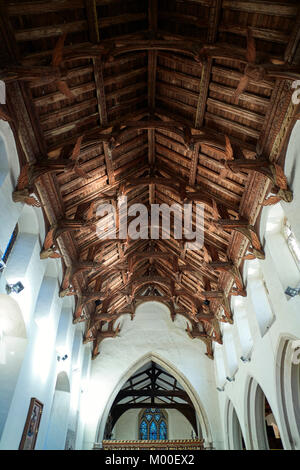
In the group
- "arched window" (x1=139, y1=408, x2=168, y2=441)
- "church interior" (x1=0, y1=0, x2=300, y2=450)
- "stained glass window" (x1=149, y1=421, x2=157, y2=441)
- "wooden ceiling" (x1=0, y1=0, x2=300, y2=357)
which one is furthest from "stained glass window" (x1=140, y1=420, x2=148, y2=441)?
"wooden ceiling" (x1=0, y1=0, x2=300, y2=357)

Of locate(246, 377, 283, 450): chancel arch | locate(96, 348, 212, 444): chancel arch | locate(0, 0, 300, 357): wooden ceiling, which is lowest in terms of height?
locate(246, 377, 283, 450): chancel arch

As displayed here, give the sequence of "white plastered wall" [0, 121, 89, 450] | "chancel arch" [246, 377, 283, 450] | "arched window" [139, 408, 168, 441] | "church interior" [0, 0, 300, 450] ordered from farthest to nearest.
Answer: "arched window" [139, 408, 168, 441] → "chancel arch" [246, 377, 283, 450] → "white plastered wall" [0, 121, 89, 450] → "church interior" [0, 0, 300, 450]

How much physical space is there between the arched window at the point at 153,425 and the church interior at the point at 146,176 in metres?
13.0

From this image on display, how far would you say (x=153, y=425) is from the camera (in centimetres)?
2584

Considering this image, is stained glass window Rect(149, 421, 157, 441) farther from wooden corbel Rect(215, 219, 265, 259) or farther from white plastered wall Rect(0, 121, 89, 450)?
wooden corbel Rect(215, 219, 265, 259)

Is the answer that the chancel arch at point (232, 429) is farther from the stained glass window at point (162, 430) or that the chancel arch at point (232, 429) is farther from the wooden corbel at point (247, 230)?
the stained glass window at point (162, 430)

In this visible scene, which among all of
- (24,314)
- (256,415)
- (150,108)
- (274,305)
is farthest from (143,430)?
(150,108)

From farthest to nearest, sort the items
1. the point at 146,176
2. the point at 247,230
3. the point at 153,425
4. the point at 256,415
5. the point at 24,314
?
the point at 153,425, the point at 146,176, the point at 256,415, the point at 247,230, the point at 24,314

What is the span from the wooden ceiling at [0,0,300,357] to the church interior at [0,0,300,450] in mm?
35

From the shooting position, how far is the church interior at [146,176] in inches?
240

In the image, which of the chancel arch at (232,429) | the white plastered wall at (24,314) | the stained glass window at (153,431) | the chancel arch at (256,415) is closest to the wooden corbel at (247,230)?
the chancel arch at (256,415)

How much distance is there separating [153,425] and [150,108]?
84.9 ft

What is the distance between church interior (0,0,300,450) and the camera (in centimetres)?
609

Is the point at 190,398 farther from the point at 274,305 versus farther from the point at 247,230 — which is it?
the point at 247,230
